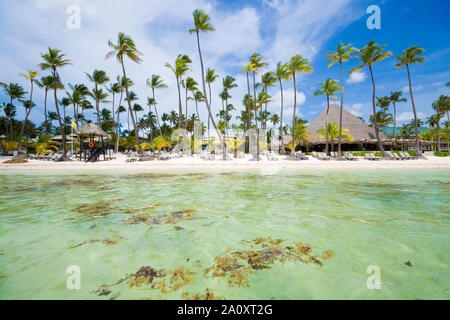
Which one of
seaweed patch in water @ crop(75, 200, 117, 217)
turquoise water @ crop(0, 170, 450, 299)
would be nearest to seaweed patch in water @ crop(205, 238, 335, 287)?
turquoise water @ crop(0, 170, 450, 299)

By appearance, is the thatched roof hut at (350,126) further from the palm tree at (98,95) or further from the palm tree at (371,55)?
the palm tree at (98,95)

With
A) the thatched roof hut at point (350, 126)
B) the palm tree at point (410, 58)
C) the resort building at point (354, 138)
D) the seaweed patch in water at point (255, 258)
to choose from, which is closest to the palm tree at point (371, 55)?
the palm tree at point (410, 58)

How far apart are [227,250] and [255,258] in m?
0.43

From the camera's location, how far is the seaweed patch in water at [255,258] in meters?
2.12

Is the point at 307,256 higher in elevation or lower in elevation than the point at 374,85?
lower

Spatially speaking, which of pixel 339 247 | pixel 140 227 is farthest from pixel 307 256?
pixel 140 227

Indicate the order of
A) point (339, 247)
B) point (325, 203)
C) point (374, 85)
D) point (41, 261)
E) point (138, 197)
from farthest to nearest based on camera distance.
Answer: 1. point (374, 85)
2. point (138, 197)
3. point (325, 203)
4. point (339, 247)
5. point (41, 261)

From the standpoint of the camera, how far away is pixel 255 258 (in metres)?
2.44

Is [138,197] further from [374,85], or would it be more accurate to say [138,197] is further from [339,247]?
[374,85]

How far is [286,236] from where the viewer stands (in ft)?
10.2

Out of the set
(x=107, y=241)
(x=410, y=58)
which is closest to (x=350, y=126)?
(x=410, y=58)

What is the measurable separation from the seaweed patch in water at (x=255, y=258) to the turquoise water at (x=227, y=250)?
13mm

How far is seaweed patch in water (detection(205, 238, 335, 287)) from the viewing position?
6.95 ft
